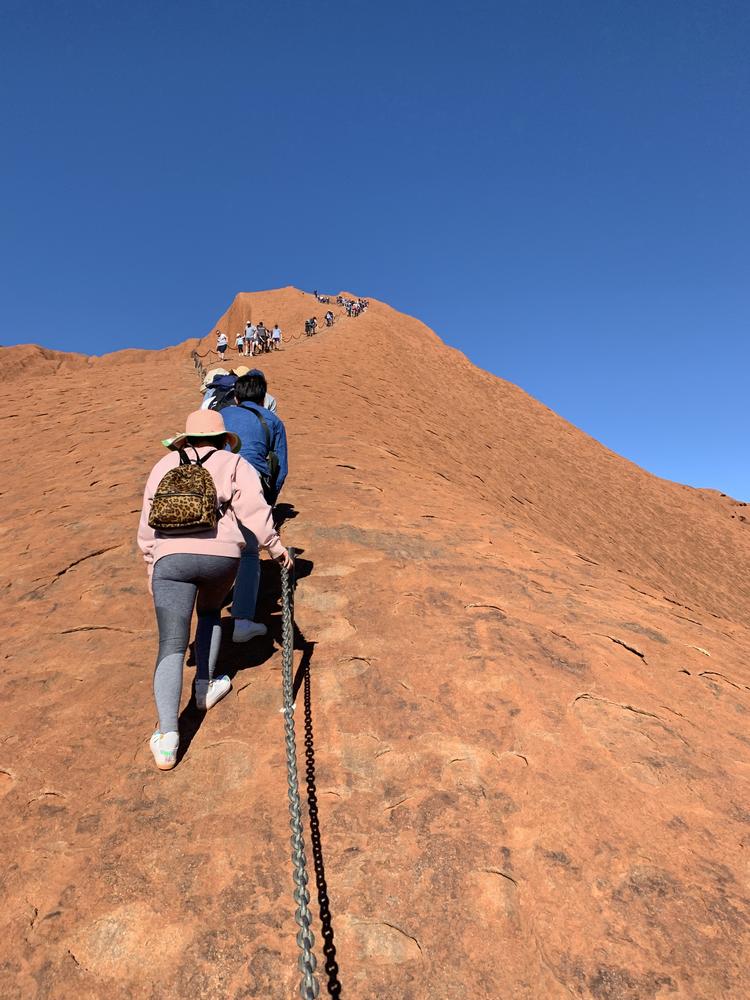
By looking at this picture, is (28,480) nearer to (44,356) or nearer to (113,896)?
(113,896)

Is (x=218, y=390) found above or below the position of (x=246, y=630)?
above

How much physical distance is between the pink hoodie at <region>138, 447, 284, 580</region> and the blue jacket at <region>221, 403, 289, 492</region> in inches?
49.4

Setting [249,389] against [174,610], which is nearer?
[174,610]

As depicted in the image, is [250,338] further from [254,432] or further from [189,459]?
[189,459]

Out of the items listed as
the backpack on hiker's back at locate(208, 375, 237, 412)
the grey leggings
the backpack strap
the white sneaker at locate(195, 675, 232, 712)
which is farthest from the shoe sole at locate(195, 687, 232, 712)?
the backpack on hiker's back at locate(208, 375, 237, 412)

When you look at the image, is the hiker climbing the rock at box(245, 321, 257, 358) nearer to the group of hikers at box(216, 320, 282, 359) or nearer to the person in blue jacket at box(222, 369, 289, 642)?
the group of hikers at box(216, 320, 282, 359)

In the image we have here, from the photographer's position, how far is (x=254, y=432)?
4.17m

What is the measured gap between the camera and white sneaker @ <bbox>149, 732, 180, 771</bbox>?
2480 mm

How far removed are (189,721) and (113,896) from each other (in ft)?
3.18

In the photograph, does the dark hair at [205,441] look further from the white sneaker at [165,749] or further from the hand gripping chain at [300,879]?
the white sneaker at [165,749]

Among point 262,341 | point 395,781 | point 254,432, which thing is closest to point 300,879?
point 395,781

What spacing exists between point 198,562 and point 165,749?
35.2 inches

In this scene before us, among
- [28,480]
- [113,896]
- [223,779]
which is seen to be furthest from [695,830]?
[28,480]

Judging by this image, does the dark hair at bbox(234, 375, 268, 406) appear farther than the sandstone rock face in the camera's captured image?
Yes
